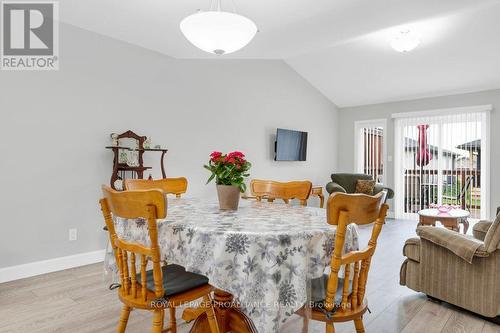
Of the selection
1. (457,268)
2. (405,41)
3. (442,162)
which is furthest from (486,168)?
(457,268)

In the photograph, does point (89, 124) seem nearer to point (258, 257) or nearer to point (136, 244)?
point (136, 244)

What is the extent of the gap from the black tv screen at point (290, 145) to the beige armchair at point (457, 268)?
327cm

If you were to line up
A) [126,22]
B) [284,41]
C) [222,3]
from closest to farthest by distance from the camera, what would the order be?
[222,3] → [126,22] → [284,41]

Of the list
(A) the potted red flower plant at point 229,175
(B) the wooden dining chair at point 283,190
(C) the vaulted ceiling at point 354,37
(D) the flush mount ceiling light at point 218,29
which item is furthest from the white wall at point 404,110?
(A) the potted red flower plant at point 229,175

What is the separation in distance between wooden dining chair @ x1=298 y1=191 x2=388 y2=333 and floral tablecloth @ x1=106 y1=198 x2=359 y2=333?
0.10 meters

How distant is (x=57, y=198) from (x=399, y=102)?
238 inches

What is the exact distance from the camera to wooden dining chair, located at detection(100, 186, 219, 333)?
4.44 feet

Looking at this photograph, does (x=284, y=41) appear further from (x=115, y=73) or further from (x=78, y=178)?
(x=78, y=178)

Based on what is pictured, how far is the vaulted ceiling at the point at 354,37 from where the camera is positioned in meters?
3.10

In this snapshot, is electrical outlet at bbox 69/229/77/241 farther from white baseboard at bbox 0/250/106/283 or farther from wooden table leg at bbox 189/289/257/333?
wooden table leg at bbox 189/289/257/333

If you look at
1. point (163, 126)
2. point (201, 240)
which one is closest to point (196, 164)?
point (163, 126)

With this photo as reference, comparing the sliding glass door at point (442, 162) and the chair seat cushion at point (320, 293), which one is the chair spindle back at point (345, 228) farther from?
the sliding glass door at point (442, 162)

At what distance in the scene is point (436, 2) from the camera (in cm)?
319

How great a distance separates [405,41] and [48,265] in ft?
16.0
